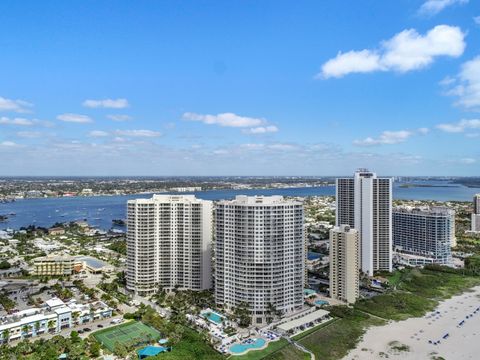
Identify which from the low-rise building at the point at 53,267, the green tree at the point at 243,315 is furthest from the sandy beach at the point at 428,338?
the low-rise building at the point at 53,267

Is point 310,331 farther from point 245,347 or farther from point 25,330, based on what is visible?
point 25,330

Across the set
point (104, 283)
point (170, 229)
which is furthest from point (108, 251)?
point (170, 229)

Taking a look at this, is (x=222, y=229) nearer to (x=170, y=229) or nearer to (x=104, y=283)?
(x=170, y=229)

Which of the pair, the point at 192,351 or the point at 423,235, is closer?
the point at 192,351

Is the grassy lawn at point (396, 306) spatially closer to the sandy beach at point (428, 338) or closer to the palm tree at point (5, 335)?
the sandy beach at point (428, 338)

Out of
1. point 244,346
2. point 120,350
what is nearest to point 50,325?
point 120,350

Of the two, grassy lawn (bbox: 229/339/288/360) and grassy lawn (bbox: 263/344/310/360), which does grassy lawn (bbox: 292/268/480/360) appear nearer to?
grassy lawn (bbox: 263/344/310/360)

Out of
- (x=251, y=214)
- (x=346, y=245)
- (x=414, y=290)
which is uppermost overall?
(x=251, y=214)
